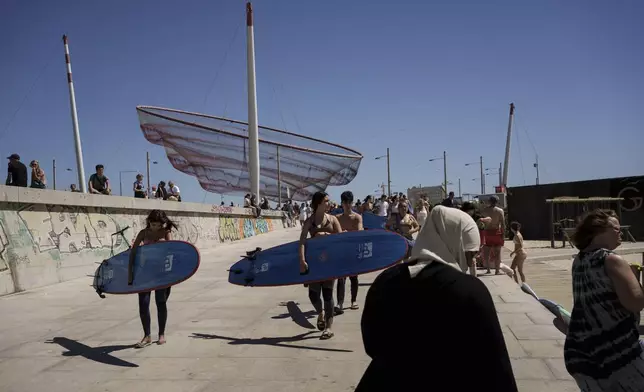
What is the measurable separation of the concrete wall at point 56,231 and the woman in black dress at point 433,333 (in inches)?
374

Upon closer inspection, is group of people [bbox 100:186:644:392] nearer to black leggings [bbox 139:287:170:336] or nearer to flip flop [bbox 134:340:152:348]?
black leggings [bbox 139:287:170:336]

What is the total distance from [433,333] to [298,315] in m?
5.76

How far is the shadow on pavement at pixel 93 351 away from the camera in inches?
206

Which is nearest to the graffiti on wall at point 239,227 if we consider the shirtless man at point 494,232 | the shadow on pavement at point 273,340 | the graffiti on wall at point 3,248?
the graffiti on wall at point 3,248

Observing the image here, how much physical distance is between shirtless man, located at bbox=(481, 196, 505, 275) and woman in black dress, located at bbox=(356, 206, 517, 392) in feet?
29.9

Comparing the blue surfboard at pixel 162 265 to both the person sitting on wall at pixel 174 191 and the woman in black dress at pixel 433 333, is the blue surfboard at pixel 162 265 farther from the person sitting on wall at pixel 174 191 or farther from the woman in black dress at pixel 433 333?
the person sitting on wall at pixel 174 191

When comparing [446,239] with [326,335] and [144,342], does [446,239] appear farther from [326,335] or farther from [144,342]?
[144,342]

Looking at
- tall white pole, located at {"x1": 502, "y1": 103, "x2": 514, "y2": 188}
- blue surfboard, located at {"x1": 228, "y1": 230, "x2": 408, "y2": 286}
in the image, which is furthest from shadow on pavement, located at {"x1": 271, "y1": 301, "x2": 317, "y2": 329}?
tall white pole, located at {"x1": 502, "y1": 103, "x2": 514, "y2": 188}

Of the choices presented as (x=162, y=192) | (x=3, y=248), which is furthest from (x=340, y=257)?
(x=162, y=192)

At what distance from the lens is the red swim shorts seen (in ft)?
34.4

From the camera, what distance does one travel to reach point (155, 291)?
5.73 m

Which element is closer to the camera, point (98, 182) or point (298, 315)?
point (298, 315)

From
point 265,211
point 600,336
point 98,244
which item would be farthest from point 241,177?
point 600,336

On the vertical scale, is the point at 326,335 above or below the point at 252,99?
below
